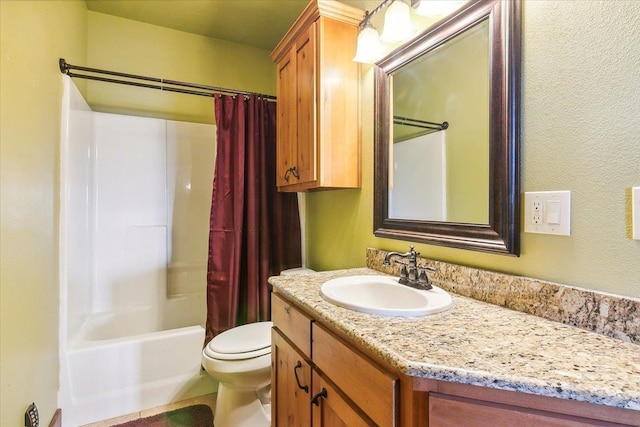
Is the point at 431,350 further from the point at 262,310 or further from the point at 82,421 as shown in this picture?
the point at 82,421

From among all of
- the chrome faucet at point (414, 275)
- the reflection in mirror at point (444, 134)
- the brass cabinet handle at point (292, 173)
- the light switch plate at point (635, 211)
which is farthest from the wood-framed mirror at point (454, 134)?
the brass cabinet handle at point (292, 173)

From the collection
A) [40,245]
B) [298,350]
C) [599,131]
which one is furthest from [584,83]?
[40,245]

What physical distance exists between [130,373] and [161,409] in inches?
11.3

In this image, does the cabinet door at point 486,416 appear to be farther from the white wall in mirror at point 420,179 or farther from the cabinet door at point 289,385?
the white wall in mirror at point 420,179

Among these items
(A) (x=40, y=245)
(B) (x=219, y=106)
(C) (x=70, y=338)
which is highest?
(B) (x=219, y=106)

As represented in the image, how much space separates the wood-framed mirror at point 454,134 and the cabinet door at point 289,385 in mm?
658

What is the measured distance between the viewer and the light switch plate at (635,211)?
0.70 meters

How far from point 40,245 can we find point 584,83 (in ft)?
6.74

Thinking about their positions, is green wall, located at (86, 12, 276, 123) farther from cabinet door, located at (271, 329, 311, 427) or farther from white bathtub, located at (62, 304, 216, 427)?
cabinet door, located at (271, 329, 311, 427)

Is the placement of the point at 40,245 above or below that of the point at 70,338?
above

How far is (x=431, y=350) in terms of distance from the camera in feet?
2.14

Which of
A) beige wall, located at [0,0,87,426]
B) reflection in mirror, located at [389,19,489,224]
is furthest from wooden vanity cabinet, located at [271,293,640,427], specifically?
beige wall, located at [0,0,87,426]

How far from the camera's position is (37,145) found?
4.46ft

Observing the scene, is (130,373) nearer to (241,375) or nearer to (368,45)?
(241,375)
